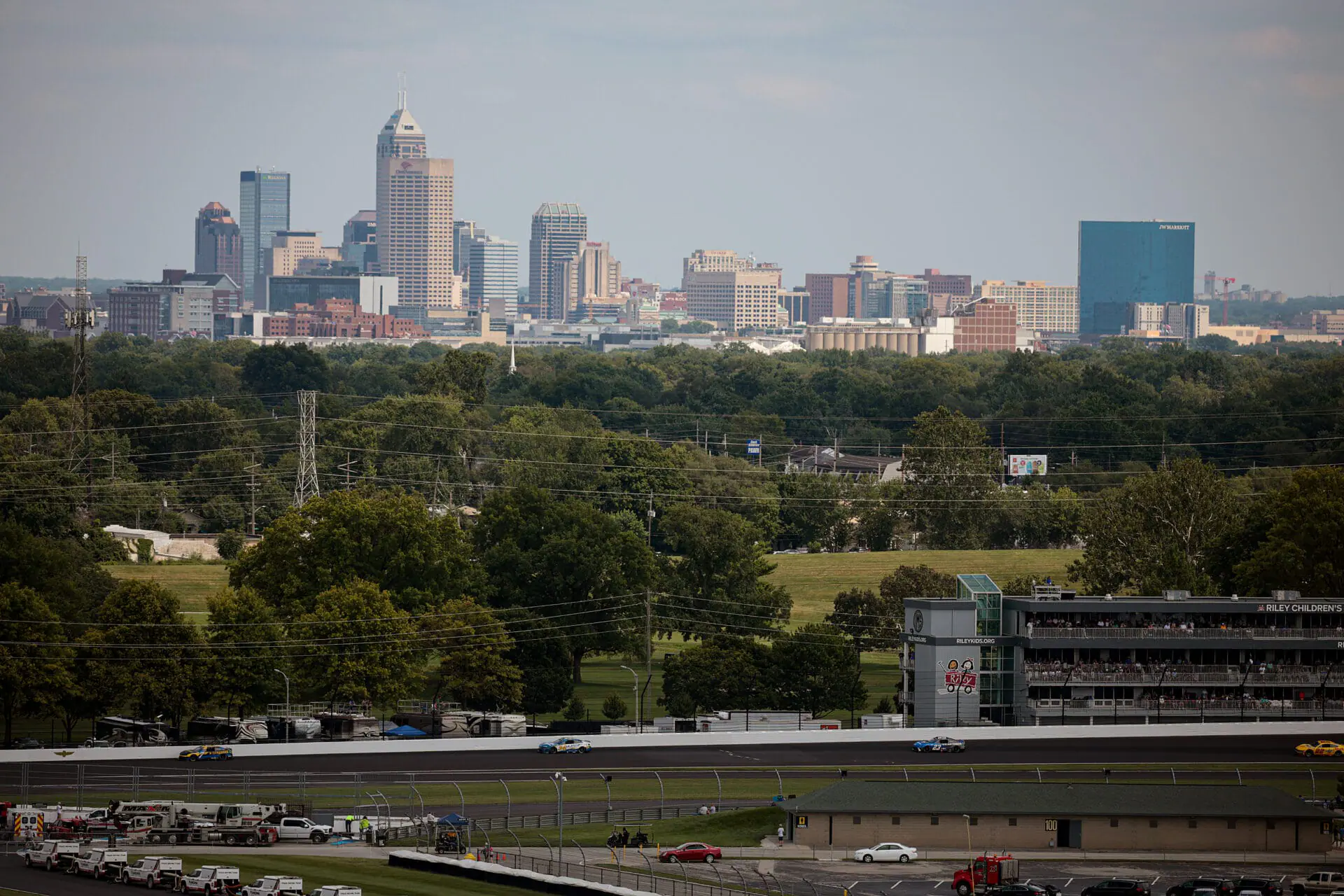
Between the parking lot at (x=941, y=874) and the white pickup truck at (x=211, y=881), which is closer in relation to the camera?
the white pickup truck at (x=211, y=881)

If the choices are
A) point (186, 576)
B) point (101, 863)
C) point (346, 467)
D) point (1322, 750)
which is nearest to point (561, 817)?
point (101, 863)

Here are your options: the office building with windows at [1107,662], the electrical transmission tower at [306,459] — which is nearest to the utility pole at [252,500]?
the electrical transmission tower at [306,459]

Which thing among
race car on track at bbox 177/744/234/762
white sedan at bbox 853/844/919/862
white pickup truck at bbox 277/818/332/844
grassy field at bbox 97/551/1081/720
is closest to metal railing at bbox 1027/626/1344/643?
grassy field at bbox 97/551/1081/720

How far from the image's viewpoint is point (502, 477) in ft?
648

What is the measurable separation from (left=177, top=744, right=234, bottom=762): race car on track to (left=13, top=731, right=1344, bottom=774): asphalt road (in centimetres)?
71

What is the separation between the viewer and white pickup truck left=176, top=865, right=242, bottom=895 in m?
64.2

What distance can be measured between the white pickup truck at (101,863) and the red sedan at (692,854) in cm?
1849

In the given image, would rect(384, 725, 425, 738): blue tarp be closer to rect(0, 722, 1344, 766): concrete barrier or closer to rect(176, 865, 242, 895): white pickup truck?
rect(0, 722, 1344, 766): concrete barrier

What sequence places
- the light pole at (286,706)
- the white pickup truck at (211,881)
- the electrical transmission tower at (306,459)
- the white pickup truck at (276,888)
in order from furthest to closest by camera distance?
the electrical transmission tower at (306,459) < the light pole at (286,706) < the white pickup truck at (211,881) < the white pickup truck at (276,888)

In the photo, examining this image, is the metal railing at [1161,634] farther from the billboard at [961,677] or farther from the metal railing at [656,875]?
the metal railing at [656,875]

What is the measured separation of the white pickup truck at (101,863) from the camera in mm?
66125

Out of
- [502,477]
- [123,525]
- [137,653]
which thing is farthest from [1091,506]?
[137,653]

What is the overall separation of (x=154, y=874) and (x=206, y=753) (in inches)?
1034

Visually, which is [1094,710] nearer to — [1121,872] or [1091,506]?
[1121,872]
